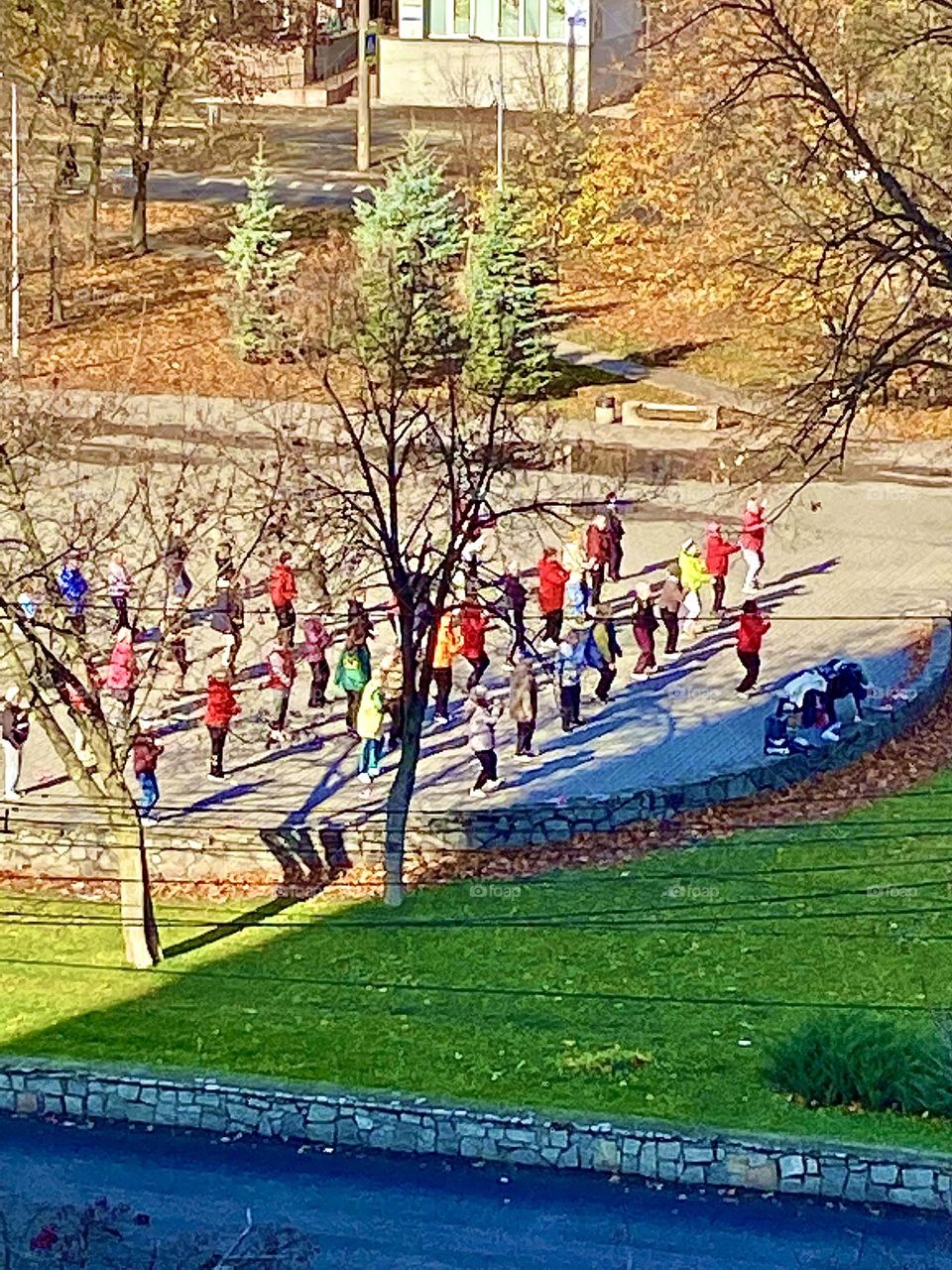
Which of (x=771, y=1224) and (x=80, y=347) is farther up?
(x=80, y=347)

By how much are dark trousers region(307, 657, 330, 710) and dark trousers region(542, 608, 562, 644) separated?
2.61 m

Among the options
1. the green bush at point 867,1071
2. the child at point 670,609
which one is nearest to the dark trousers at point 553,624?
the child at point 670,609

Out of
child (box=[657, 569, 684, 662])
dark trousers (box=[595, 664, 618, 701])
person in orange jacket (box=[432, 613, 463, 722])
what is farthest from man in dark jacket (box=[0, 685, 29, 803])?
child (box=[657, 569, 684, 662])

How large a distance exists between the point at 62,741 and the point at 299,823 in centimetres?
326

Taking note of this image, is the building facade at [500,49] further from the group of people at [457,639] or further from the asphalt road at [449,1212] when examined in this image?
the asphalt road at [449,1212]

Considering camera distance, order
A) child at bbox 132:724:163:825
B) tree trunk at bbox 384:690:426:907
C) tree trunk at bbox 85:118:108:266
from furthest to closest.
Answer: tree trunk at bbox 85:118:108:266 → child at bbox 132:724:163:825 → tree trunk at bbox 384:690:426:907

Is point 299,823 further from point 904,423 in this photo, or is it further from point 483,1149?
point 904,423

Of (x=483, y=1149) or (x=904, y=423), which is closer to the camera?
(x=483, y=1149)

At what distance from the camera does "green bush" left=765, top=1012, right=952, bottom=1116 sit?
15.9 m

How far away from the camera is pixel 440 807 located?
22984 millimetres

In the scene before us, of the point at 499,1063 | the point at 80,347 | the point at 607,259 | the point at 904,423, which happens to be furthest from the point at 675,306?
the point at 499,1063

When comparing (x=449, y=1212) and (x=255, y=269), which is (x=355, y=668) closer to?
(x=449, y=1212)

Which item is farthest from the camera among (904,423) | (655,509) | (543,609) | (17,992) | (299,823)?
(904,423)

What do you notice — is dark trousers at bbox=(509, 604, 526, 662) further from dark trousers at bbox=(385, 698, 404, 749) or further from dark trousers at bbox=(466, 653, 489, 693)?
dark trousers at bbox=(385, 698, 404, 749)
